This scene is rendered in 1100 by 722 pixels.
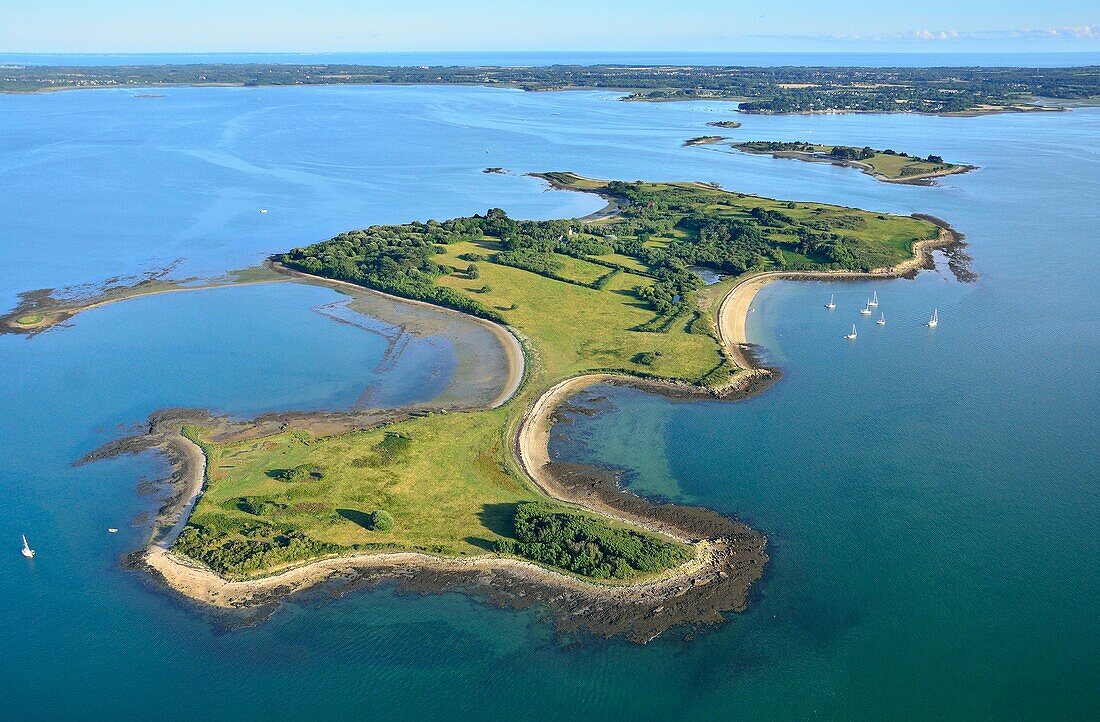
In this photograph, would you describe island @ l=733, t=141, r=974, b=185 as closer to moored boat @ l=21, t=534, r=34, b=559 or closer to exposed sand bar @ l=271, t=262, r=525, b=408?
exposed sand bar @ l=271, t=262, r=525, b=408

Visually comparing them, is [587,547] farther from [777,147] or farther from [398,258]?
[777,147]

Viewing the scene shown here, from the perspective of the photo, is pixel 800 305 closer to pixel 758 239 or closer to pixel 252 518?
pixel 758 239

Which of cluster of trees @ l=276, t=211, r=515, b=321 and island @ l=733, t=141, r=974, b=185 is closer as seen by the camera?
cluster of trees @ l=276, t=211, r=515, b=321

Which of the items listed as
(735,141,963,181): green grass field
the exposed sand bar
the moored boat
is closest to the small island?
(735,141,963,181): green grass field

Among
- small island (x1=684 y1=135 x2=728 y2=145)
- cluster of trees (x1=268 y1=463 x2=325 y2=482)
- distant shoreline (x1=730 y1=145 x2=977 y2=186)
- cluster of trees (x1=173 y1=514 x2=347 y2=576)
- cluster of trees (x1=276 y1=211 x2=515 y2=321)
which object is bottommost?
cluster of trees (x1=173 y1=514 x2=347 y2=576)

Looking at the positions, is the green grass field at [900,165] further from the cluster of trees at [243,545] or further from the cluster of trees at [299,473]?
the cluster of trees at [243,545]

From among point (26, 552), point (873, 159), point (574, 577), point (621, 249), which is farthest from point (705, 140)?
point (26, 552)

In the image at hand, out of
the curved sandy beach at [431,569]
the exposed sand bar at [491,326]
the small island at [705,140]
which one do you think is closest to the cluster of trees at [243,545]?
the curved sandy beach at [431,569]
